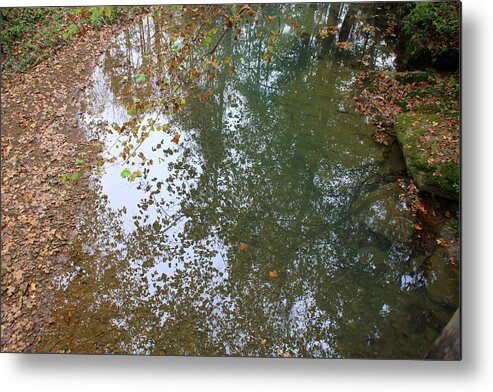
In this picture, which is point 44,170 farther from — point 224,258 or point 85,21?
point 224,258

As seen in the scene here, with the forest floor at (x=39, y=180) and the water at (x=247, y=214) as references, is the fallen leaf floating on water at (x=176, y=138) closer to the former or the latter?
the water at (x=247, y=214)

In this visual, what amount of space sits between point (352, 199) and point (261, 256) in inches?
36.6

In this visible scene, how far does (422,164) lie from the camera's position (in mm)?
2938

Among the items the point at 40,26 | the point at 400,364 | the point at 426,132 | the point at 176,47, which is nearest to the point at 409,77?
the point at 426,132

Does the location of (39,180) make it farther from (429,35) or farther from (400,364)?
(429,35)

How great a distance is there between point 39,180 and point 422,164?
2.98 metres

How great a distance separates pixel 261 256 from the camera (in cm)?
277

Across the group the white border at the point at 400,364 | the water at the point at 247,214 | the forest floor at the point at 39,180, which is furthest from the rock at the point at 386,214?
the forest floor at the point at 39,180

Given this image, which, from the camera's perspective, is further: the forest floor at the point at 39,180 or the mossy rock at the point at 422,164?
the mossy rock at the point at 422,164

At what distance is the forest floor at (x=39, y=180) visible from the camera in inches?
95.6

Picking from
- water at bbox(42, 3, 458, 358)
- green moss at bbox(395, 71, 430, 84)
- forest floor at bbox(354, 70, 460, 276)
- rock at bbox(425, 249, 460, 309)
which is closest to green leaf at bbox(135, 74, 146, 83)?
water at bbox(42, 3, 458, 358)

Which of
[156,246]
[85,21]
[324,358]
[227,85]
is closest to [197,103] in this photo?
[227,85]

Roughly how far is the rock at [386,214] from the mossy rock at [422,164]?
211 mm

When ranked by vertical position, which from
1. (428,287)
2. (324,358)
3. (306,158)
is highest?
(306,158)
